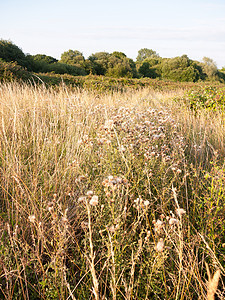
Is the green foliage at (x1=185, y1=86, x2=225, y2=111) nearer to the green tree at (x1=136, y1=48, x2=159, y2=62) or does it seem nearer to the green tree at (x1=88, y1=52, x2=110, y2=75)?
the green tree at (x1=88, y1=52, x2=110, y2=75)

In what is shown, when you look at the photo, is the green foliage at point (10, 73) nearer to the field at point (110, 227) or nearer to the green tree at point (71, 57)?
the field at point (110, 227)

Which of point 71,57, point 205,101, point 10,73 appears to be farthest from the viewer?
point 71,57

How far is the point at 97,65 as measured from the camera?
26.7 m

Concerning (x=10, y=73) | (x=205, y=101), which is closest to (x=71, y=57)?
(x=10, y=73)

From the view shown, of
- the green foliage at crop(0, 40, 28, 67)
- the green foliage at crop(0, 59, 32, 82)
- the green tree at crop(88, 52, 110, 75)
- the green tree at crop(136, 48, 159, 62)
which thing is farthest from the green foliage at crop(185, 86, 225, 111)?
the green tree at crop(136, 48, 159, 62)

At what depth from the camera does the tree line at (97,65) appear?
54.5 ft

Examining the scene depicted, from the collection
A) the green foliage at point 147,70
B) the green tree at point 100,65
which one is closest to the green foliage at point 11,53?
the green tree at point 100,65

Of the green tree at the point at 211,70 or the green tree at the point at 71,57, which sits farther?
the green tree at the point at 211,70

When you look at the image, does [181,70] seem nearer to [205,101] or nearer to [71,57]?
[71,57]

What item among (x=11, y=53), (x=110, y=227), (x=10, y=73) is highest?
(x=11, y=53)

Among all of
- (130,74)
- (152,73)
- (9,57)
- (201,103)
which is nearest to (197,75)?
(152,73)

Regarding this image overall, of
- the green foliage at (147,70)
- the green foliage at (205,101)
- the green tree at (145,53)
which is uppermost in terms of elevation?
the green tree at (145,53)

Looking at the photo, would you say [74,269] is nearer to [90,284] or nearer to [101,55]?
[90,284]

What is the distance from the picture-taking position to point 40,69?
19344 mm
